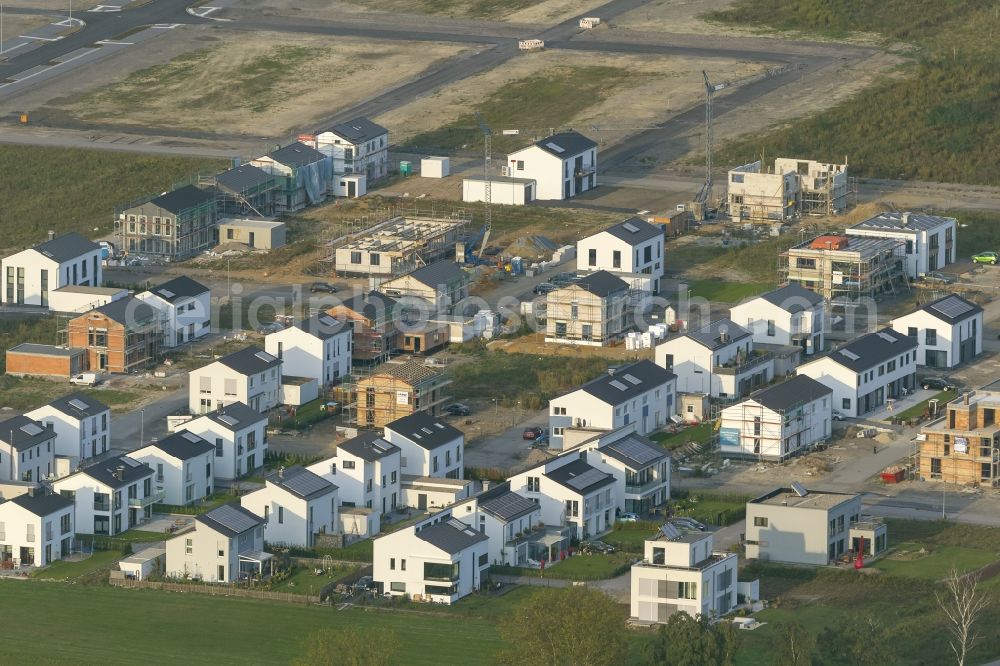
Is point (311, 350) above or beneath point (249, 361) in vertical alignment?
beneath

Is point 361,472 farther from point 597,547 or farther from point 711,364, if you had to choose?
point 711,364

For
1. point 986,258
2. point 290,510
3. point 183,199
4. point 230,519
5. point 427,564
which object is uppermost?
point 183,199

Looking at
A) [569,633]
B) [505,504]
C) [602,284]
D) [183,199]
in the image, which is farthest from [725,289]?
[569,633]

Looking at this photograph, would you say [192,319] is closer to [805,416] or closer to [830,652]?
[805,416]

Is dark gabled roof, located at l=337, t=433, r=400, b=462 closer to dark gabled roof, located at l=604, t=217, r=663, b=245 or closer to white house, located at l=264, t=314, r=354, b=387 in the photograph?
white house, located at l=264, t=314, r=354, b=387

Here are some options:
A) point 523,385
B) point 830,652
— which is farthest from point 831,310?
point 830,652

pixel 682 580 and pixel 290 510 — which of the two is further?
pixel 290 510

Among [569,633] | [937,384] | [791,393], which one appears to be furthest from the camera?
[937,384]

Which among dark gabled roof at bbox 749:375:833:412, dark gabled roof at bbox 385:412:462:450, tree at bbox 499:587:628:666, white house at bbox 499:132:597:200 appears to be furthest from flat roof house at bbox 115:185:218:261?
tree at bbox 499:587:628:666

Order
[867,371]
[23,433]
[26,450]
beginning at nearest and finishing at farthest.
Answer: [26,450]
[23,433]
[867,371]
